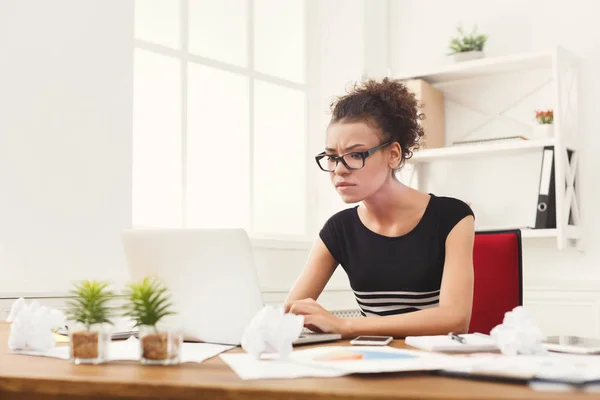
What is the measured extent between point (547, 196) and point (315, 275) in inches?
60.1

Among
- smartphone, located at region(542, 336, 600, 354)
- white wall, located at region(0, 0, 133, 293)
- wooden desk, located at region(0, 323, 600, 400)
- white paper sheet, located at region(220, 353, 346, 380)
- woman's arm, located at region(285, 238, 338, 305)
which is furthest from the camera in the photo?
white wall, located at region(0, 0, 133, 293)

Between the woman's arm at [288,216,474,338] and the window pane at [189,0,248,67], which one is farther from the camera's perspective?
the window pane at [189,0,248,67]

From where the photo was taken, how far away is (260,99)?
11.8 ft

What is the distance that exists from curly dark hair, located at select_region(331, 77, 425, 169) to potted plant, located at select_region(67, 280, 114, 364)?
3.30ft

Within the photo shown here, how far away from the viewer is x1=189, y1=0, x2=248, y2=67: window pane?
129 inches

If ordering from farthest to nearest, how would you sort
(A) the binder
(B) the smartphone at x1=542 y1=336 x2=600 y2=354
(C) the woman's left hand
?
(A) the binder < (C) the woman's left hand < (B) the smartphone at x1=542 y1=336 x2=600 y2=354

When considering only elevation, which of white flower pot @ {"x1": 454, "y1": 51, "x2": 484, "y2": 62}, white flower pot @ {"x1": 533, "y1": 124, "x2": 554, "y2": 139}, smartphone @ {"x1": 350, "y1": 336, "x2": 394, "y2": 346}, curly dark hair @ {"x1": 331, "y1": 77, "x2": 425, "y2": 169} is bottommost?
smartphone @ {"x1": 350, "y1": 336, "x2": 394, "y2": 346}

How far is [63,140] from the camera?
238 centimetres

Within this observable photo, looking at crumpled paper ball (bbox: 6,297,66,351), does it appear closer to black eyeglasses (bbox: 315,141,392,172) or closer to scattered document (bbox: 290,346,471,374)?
scattered document (bbox: 290,346,471,374)

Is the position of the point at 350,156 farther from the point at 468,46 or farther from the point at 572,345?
the point at 468,46

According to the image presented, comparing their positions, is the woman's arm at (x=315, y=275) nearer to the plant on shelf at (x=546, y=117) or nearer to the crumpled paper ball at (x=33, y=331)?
the crumpled paper ball at (x=33, y=331)

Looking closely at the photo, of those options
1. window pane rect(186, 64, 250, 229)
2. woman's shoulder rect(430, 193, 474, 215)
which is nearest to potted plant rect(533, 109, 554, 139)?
window pane rect(186, 64, 250, 229)

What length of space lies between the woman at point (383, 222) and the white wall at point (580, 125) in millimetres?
1558

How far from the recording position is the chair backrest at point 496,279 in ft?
6.38
